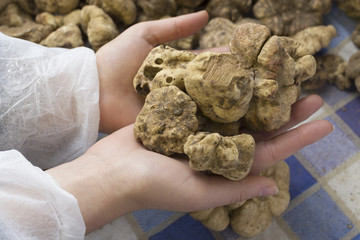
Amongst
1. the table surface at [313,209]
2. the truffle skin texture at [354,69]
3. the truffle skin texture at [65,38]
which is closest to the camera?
the table surface at [313,209]

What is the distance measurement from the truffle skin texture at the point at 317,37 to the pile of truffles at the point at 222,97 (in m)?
0.51

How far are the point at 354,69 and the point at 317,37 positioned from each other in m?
0.23

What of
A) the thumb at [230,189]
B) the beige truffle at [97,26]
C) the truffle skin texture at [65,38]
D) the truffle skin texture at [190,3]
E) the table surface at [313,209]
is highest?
the truffle skin texture at [190,3]

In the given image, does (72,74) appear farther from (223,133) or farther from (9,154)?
(223,133)

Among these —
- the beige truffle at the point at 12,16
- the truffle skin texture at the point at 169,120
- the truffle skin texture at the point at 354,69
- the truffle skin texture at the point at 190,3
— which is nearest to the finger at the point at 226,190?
the truffle skin texture at the point at 169,120

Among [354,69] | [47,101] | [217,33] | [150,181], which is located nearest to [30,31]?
[47,101]

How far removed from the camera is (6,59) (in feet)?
4.22

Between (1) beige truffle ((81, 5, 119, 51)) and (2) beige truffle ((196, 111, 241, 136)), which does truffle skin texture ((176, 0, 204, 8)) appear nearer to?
(1) beige truffle ((81, 5, 119, 51))

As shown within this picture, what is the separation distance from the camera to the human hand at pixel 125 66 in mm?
1412

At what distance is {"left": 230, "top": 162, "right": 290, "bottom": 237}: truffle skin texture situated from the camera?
Answer: 4.52ft

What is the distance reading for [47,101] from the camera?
1.31 m

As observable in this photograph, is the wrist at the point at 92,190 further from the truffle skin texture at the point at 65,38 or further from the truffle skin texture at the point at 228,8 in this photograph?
the truffle skin texture at the point at 228,8

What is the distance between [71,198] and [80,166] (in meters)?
0.14

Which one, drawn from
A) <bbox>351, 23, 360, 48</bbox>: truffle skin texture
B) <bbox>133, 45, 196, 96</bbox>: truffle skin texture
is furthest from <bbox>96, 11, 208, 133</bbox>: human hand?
<bbox>351, 23, 360, 48</bbox>: truffle skin texture
